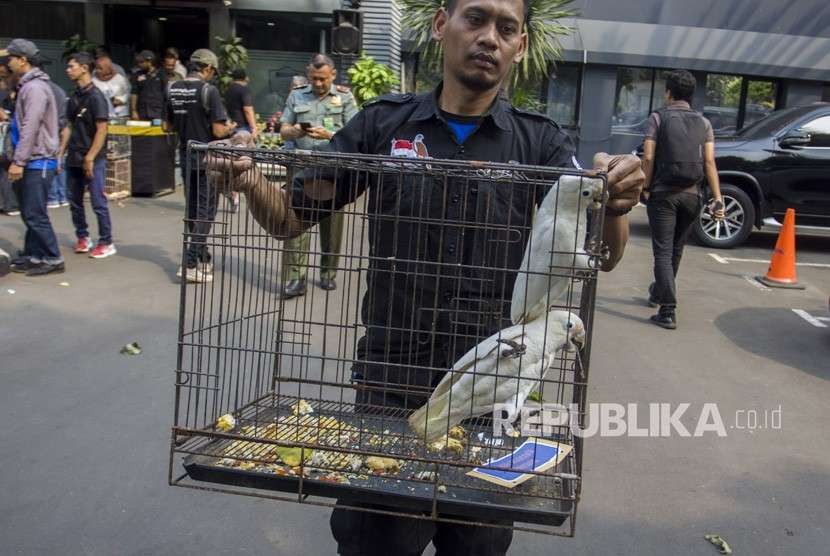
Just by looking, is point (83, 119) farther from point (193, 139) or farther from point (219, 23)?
point (219, 23)

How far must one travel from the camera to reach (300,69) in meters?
15.8

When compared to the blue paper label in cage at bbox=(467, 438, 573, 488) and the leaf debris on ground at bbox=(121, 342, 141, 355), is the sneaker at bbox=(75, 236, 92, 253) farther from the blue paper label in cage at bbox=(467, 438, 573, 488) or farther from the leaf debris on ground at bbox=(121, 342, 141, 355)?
the blue paper label in cage at bbox=(467, 438, 573, 488)

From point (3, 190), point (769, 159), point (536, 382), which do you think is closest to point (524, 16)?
point (536, 382)

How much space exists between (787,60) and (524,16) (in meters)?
16.4

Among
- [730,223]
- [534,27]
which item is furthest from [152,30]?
[730,223]

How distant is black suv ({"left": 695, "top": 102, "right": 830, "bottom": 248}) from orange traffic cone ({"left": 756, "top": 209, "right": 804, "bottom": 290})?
1665 millimetres

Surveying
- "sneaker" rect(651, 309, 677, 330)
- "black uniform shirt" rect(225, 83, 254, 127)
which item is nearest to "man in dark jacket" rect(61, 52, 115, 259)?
"black uniform shirt" rect(225, 83, 254, 127)

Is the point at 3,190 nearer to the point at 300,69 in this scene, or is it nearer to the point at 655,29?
the point at 300,69

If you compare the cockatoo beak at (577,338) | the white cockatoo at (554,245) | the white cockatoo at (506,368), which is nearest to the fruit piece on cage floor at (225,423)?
the white cockatoo at (506,368)

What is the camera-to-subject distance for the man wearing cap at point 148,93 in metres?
13.4

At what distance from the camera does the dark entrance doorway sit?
52.6ft

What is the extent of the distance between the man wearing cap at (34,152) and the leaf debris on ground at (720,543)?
6319mm

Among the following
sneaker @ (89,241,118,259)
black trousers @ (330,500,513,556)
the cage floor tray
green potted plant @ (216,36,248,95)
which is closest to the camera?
the cage floor tray

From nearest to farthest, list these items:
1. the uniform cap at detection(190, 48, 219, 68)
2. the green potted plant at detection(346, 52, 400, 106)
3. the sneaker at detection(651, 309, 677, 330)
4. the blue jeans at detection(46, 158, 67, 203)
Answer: the sneaker at detection(651, 309, 677, 330)
the uniform cap at detection(190, 48, 219, 68)
the blue jeans at detection(46, 158, 67, 203)
the green potted plant at detection(346, 52, 400, 106)
